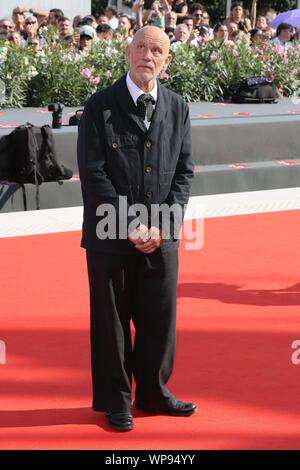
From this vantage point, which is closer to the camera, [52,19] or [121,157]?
[121,157]

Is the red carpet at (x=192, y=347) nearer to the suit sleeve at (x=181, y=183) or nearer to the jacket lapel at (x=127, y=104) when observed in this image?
the suit sleeve at (x=181, y=183)

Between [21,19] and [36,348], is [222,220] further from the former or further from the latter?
[21,19]

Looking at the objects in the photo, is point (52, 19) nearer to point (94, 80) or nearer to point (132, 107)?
point (94, 80)

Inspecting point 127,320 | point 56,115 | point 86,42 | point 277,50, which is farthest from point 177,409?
point 277,50

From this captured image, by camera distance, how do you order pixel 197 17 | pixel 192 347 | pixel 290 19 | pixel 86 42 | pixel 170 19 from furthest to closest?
1. pixel 290 19
2. pixel 197 17
3. pixel 170 19
4. pixel 86 42
5. pixel 192 347

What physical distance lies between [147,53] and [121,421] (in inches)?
69.4

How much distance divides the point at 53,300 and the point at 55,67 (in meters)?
6.77

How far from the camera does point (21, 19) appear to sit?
682 inches

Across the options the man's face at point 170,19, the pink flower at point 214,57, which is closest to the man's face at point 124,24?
the man's face at point 170,19

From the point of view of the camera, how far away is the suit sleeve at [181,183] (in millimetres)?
A: 5180

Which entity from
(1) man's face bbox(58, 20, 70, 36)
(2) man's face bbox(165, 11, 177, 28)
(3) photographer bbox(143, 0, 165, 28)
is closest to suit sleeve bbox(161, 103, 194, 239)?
(1) man's face bbox(58, 20, 70, 36)

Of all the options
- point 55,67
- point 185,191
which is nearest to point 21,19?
point 55,67

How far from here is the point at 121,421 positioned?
5.14 m

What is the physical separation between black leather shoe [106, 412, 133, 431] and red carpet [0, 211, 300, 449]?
0.04 metres
